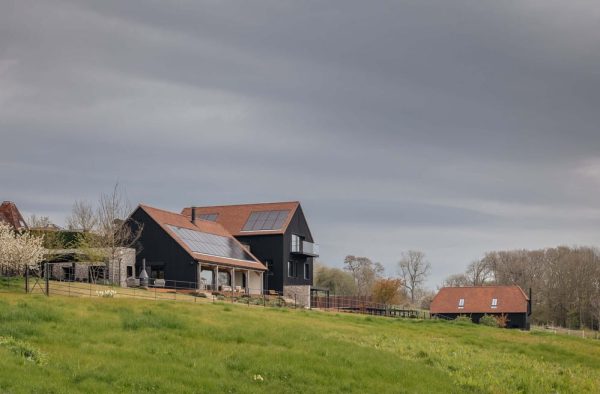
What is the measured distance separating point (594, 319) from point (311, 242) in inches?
1669

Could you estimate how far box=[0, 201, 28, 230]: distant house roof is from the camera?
69.5m

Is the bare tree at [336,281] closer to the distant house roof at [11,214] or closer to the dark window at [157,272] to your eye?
the distant house roof at [11,214]

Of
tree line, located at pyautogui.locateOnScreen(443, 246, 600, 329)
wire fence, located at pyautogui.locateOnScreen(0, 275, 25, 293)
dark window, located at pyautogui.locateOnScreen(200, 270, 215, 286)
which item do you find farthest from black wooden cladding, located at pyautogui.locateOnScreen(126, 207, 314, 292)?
tree line, located at pyautogui.locateOnScreen(443, 246, 600, 329)

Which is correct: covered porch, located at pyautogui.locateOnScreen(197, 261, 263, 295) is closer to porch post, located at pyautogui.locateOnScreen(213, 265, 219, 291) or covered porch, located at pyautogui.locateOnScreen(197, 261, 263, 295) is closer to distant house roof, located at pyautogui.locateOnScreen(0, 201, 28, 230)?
porch post, located at pyautogui.locateOnScreen(213, 265, 219, 291)

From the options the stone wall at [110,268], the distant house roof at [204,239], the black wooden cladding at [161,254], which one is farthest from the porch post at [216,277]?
the stone wall at [110,268]

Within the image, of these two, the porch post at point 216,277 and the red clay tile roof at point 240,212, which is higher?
the red clay tile roof at point 240,212

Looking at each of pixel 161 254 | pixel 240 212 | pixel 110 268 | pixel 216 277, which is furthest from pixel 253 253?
pixel 110 268

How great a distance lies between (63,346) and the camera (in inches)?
834

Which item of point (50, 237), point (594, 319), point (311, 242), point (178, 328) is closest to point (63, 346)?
point (178, 328)

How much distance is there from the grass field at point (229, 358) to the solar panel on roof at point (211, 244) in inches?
1072

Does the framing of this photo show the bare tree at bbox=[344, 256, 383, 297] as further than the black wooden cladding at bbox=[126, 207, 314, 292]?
Yes

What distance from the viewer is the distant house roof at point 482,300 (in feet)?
253

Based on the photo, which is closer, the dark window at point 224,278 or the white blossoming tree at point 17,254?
the white blossoming tree at point 17,254

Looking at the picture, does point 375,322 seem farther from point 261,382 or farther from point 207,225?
point 207,225
